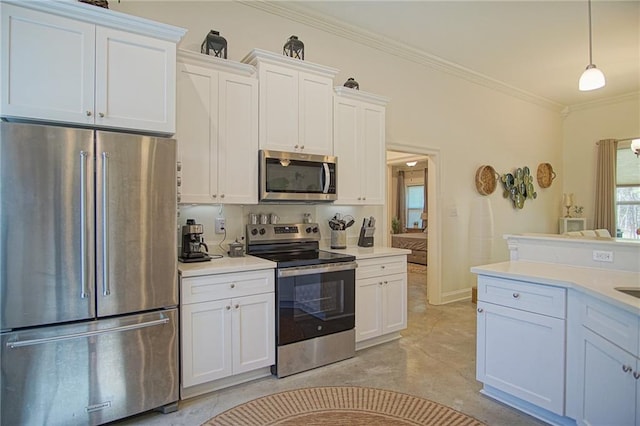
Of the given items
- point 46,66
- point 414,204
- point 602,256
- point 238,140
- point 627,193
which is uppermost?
point 46,66

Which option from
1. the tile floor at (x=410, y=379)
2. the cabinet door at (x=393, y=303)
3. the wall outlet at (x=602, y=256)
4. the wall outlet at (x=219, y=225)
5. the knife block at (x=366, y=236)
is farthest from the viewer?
the knife block at (x=366, y=236)

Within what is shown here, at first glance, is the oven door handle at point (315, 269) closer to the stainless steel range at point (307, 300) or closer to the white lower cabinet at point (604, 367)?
the stainless steel range at point (307, 300)

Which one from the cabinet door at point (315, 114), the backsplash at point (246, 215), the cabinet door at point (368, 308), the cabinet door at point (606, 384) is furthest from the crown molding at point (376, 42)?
the cabinet door at point (606, 384)

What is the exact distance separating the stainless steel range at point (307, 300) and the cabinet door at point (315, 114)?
81 centimetres

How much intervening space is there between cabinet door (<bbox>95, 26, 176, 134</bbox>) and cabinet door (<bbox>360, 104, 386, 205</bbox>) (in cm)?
196

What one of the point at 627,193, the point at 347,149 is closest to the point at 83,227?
the point at 347,149

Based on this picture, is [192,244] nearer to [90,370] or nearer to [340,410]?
[90,370]

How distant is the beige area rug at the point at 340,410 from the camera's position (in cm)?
220

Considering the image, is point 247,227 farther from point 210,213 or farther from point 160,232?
point 160,232

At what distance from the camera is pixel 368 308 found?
3324mm

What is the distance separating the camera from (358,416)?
2.26m

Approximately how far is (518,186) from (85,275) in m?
6.35

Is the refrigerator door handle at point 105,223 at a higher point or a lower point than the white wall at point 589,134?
lower

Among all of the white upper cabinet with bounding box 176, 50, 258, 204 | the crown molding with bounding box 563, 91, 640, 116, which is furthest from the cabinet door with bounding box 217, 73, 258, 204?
the crown molding with bounding box 563, 91, 640, 116
